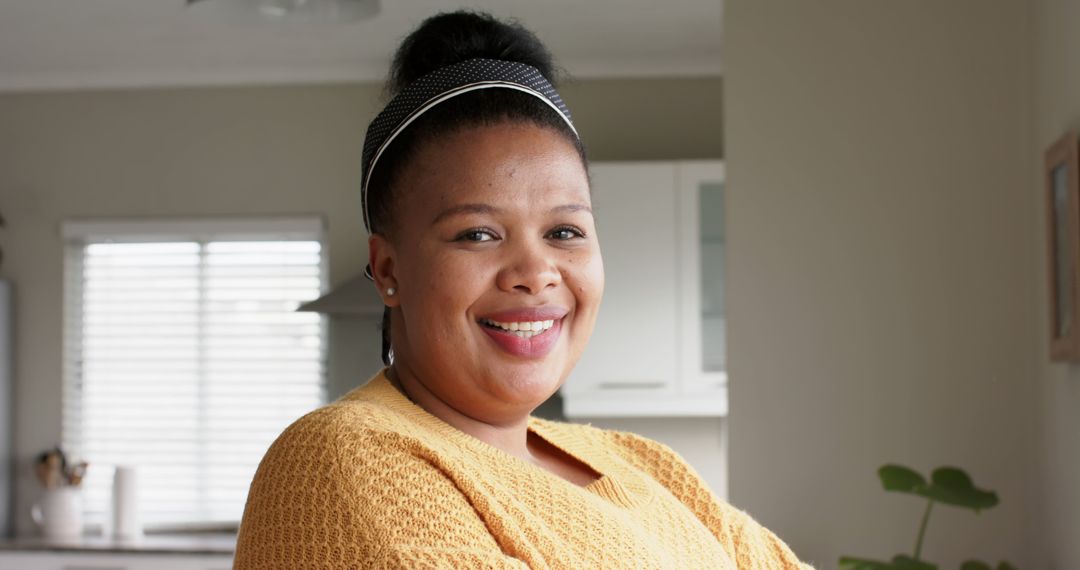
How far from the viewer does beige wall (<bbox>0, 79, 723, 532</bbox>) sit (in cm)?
483

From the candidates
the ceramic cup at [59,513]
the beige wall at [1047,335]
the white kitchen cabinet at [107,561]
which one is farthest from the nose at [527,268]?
the ceramic cup at [59,513]

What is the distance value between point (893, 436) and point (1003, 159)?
0.64 m

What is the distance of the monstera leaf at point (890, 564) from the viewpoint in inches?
95.7

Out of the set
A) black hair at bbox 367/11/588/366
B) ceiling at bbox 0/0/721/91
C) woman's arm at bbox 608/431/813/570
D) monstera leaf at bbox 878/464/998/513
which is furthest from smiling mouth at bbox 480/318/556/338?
ceiling at bbox 0/0/721/91

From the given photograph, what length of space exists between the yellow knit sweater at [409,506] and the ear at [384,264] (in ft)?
0.21

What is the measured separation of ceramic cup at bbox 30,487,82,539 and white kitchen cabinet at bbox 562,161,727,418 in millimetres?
1882

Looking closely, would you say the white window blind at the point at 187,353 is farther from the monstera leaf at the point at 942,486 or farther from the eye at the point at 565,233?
the eye at the point at 565,233

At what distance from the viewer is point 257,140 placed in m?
4.86

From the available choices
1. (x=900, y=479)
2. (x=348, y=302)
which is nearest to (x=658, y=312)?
(x=348, y=302)

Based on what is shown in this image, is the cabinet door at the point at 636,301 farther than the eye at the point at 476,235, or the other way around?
the cabinet door at the point at 636,301

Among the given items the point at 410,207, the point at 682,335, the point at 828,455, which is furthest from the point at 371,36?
the point at 410,207

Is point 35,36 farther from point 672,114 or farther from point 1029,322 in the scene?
point 1029,322

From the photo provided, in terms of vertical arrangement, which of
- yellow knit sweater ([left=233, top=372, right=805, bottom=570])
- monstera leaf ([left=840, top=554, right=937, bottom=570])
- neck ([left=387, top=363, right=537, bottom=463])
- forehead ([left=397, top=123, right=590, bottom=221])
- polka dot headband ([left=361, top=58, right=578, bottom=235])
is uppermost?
polka dot headband ([left=361, top=58, right=578, bottom=235])

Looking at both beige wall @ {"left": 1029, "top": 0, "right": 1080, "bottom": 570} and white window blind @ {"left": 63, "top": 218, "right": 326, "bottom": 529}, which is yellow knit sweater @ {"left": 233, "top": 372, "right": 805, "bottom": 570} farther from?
white window blind @ {"left": 63, "top": 218, "right": 326, "bottom": 529}
